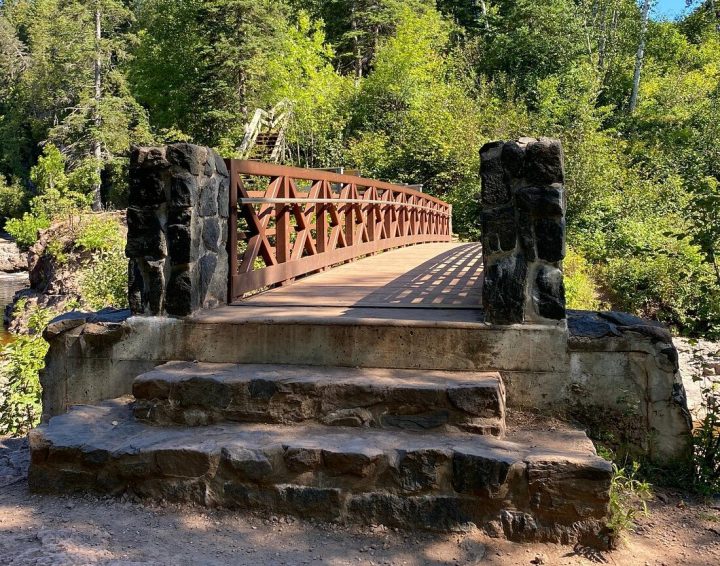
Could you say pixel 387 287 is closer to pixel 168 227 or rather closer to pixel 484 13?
pixel 168 227

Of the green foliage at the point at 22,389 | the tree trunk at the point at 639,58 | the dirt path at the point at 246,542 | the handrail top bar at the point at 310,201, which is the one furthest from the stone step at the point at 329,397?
the tree trunk at the point at 639,58

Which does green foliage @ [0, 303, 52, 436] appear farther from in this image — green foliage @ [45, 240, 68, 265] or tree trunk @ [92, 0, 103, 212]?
tree trunk @ [92, 0, 103, 212]

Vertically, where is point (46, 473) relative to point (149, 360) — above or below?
below

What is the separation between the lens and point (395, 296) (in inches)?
229

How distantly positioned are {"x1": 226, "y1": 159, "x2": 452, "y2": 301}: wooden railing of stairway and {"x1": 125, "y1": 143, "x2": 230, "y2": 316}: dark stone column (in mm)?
546

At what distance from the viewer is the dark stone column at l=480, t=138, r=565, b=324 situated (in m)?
4.12

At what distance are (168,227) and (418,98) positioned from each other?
81.9 ft

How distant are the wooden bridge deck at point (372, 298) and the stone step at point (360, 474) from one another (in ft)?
3.03

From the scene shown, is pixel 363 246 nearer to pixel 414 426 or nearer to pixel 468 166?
pixel 414 426

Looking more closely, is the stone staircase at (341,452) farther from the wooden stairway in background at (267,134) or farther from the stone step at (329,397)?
the wooden stairway in background at (267,134)

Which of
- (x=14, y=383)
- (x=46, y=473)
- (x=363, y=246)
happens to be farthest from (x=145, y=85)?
(x=46, y=473)

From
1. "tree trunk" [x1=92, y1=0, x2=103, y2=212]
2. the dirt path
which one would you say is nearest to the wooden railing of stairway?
the dirt path

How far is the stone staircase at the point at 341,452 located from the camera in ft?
11.3

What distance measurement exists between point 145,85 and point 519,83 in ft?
62.7
